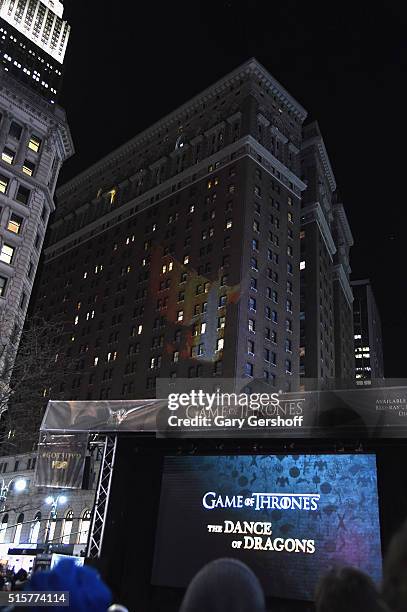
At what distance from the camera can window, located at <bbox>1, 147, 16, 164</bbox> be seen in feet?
176

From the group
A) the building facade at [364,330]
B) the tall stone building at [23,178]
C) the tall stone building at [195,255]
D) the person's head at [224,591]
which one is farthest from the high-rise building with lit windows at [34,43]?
the building facade at [364,330]

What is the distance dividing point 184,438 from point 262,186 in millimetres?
63058

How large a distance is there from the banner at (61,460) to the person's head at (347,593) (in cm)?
1664

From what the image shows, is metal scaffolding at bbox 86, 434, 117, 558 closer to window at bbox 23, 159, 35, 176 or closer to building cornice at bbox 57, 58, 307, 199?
window at bbox 23, 159, 35, 176

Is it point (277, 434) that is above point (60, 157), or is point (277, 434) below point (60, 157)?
below

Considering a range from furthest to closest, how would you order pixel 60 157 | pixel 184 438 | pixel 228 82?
pixel 228 82 < pixel 60 157 < pixel 184 438

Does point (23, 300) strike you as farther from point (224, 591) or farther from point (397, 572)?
point (397, 572)

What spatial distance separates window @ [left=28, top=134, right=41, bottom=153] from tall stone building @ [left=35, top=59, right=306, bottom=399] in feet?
81.5

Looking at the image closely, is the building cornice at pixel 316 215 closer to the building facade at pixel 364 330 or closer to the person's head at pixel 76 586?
the building facade at pixel 364 330

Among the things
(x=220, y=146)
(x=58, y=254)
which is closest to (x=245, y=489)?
(x=220, y=146)

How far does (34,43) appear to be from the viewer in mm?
75125

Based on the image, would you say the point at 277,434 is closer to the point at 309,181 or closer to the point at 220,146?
the point at 220,146

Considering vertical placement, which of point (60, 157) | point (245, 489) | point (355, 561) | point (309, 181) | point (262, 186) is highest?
point (309, 181)

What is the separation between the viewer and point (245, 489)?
16.2 meters
